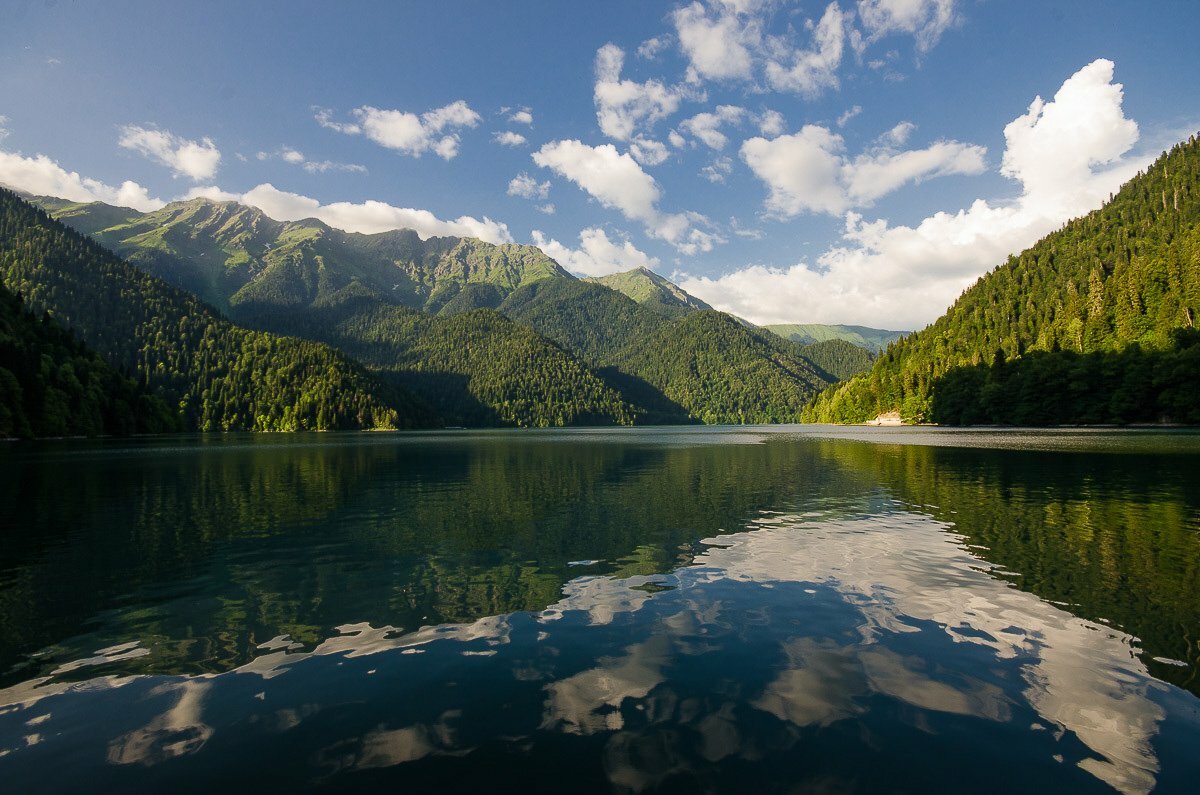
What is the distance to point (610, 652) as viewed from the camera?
47.3 feet

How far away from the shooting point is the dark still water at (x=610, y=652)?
31.3 feet

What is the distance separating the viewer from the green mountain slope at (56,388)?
128 meters

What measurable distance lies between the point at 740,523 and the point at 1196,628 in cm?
1910

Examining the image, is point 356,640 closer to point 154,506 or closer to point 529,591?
point 529,591

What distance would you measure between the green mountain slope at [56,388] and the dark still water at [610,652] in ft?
442

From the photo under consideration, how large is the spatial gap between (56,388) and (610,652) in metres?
187

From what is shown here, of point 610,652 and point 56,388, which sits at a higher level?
point 56,388

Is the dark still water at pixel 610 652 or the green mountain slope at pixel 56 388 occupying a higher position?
the green mountain slope at pixel 56 388

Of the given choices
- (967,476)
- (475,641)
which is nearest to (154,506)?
(475,641)

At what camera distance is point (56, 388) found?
142m

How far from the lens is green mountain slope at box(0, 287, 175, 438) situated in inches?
5022

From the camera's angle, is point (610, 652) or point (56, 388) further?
point (56, 388)

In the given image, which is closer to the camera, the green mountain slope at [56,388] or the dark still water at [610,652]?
the dark still water at [610,652]

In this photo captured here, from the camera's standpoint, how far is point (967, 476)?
167 feet
